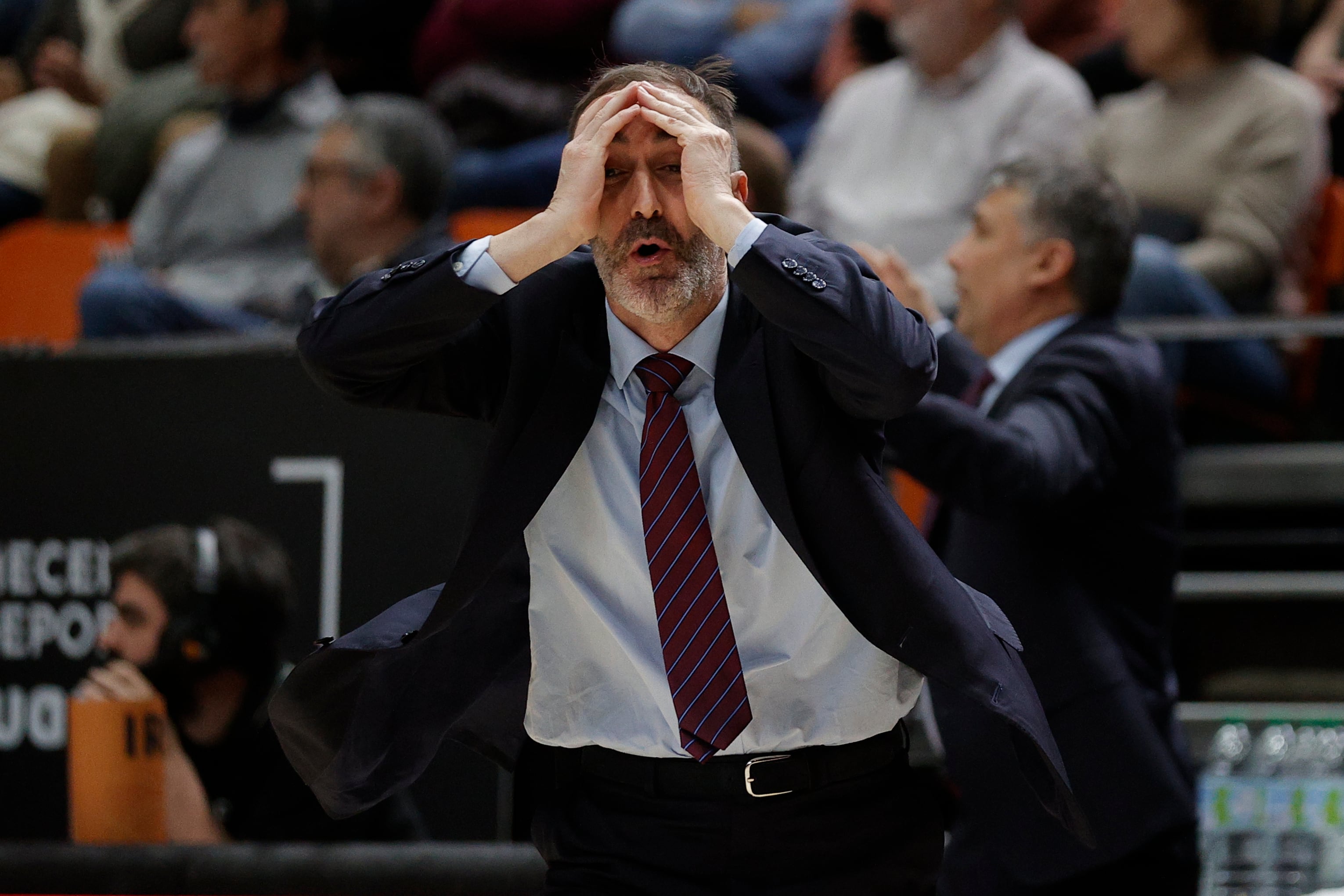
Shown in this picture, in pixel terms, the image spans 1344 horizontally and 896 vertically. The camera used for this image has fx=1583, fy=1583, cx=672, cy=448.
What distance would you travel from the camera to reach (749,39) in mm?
5301

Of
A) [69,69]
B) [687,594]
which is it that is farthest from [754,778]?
[69,69]

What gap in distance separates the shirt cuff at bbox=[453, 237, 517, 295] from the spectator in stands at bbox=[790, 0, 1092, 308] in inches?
100

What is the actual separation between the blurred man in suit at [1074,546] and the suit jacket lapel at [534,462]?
0.76 metres

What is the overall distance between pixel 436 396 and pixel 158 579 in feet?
5.20

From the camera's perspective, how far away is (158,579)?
3510mm

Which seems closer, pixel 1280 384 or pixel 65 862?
pixel 65 862

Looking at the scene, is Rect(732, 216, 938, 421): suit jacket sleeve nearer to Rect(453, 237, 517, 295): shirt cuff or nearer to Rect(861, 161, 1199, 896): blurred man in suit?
Rect(453, 237, 517, 295): shirt cuff

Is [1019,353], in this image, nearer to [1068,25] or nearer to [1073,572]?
[1073,572]

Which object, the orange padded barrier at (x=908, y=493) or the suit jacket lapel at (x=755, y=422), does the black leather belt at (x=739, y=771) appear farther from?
the orange padded barrier at (x=908, y=493)

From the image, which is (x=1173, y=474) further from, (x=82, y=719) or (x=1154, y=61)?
(x=82, y=719)

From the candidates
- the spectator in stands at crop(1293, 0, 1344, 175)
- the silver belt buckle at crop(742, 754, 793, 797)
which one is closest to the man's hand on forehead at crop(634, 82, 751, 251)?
the silver belt buckle at crop(742, 754, 793, 797)

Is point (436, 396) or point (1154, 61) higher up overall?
point (1154, 61)

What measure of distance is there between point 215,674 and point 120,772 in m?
0.28

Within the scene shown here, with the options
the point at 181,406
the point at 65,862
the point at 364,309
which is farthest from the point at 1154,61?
the point at 65,862
